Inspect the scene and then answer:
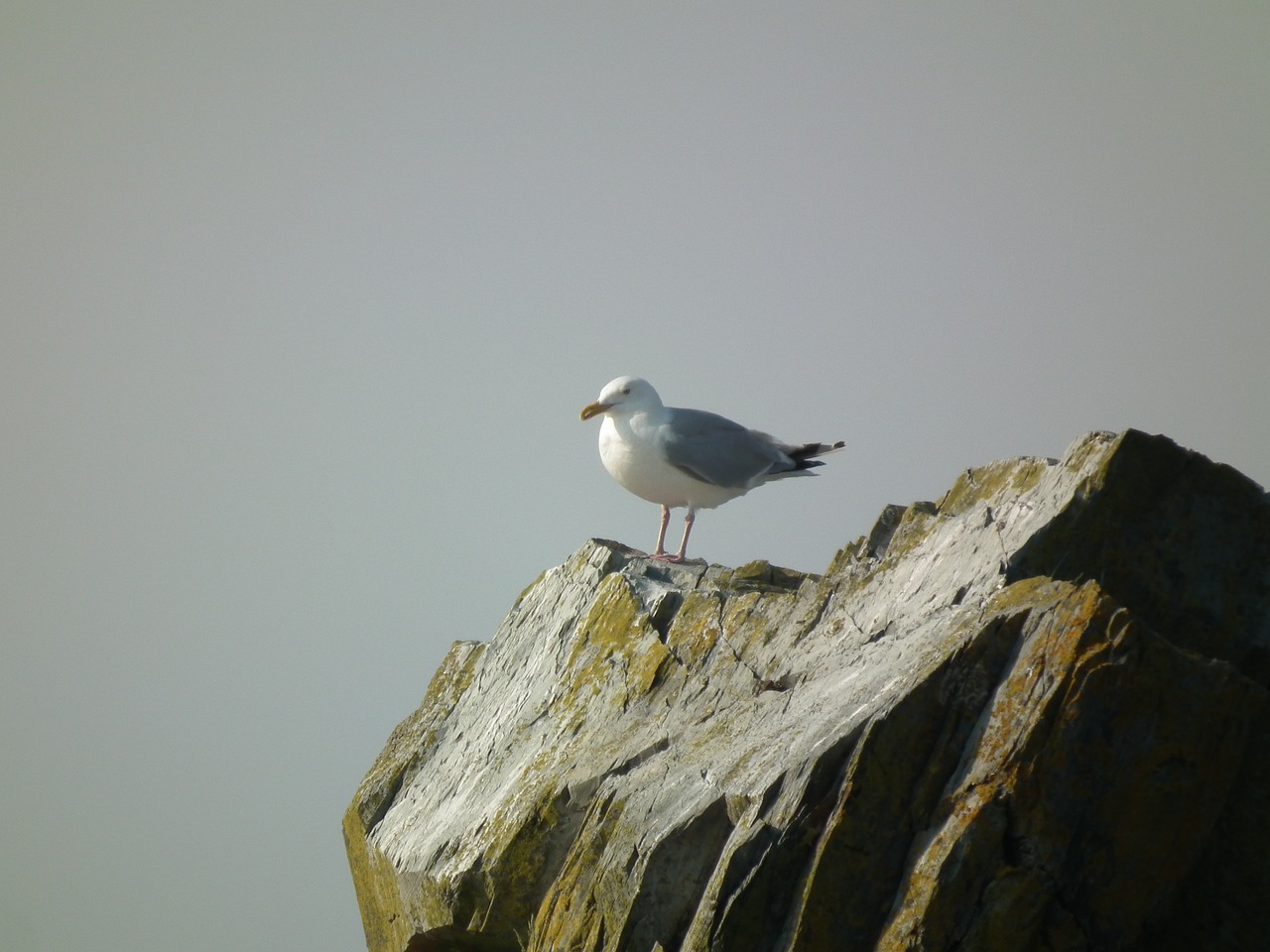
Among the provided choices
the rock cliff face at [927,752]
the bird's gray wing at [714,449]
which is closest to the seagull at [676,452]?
the bird's gray wing at [714,449]

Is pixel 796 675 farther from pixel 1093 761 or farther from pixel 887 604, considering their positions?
pixel 1093 761

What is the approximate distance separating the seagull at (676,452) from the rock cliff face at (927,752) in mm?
3978

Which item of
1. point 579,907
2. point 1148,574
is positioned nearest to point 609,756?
point 579,907

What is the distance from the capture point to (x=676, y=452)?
1105 cm

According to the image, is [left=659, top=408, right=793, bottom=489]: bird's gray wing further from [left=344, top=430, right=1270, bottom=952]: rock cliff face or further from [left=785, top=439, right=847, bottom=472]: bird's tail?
[left=344, top=430, right=1270, bottom=952]: rock cliff face

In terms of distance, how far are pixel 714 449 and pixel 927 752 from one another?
7135 mm

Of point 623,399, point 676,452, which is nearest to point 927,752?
point 676,452

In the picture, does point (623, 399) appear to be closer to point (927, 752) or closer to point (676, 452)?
point (676, 452)

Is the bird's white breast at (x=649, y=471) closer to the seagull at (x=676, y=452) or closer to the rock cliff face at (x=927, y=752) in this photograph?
the seagull at (x=676, y=452)

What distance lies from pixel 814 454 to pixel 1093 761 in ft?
26.9

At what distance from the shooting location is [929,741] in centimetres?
424

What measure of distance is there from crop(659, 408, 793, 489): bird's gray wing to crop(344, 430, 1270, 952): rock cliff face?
3930mm

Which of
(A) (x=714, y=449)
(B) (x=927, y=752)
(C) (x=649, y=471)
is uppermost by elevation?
(A) (x=714, y=449)

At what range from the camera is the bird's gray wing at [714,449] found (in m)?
11.1
